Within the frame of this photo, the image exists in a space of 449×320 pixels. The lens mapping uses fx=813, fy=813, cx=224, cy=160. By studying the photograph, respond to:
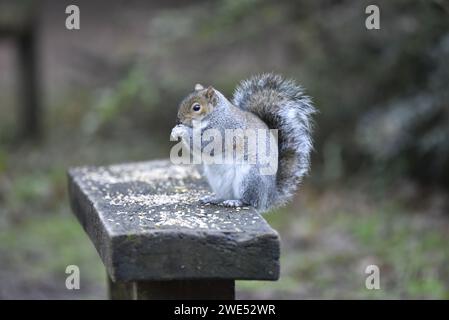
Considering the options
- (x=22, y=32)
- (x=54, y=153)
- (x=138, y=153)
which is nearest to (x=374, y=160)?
(x=138, y=153)

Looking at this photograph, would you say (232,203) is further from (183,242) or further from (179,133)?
(183,242)

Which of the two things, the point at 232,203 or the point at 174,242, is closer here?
the point at 174,242

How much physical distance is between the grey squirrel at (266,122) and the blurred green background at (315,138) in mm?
1187

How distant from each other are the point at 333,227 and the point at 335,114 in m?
1.12

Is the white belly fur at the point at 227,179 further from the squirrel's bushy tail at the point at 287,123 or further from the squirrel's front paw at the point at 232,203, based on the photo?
the squirrel's bushy tail at the point at 287,123

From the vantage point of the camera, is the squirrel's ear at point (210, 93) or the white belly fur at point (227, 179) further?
the squirrel's ear at point (210, 93)

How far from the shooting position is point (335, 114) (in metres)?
6.08

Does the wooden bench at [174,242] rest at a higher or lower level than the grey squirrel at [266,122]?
Result: lower

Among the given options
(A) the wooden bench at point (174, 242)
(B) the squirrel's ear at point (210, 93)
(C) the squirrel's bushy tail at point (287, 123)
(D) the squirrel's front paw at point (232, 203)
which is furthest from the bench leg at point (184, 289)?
(B) the squirrel's ear at point (210, 93)

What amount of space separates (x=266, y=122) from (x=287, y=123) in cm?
9

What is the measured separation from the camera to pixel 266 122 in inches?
127

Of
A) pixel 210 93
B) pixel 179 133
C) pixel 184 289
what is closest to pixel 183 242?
pixel 184 289

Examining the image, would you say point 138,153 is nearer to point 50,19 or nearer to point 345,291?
point 345,291

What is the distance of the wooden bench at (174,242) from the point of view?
7.99 ft
